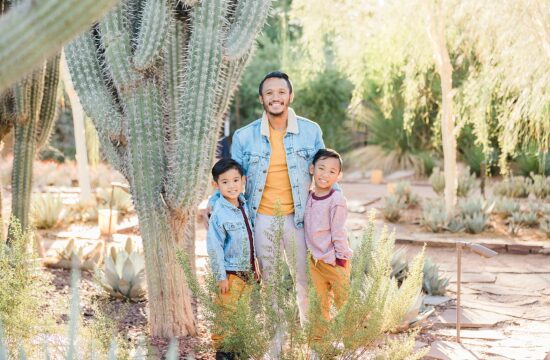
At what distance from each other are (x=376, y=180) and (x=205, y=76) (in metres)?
13.5

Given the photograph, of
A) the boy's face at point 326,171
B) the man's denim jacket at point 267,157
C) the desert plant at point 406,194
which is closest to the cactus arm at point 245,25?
the man's denim jacket at point 267,157

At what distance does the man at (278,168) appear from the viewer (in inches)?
170

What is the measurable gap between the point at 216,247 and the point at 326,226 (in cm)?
69

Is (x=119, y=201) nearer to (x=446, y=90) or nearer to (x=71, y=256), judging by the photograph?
(x=71, y=256)

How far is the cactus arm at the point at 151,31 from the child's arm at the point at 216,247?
44.7 inches

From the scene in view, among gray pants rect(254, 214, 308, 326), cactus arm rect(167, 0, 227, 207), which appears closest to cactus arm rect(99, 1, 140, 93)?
cactus arm rect(167, 0, 227, 207)

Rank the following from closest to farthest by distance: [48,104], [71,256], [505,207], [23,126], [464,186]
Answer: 1. [23,126]
2. [48,104]
3. [71,256]
4. [505,207]
5. [464,186]

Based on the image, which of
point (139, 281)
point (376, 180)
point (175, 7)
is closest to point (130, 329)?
point (139, 281)

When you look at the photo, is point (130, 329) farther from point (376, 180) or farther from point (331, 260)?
point (376, 180)

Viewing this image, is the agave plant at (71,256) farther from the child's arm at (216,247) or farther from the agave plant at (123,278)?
the child's arm at (216,247)

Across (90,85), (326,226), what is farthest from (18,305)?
(326,226)

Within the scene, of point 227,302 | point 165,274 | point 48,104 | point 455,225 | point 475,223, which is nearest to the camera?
point 227,302

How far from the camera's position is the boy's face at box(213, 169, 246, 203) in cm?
419

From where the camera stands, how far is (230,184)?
4184 mm
